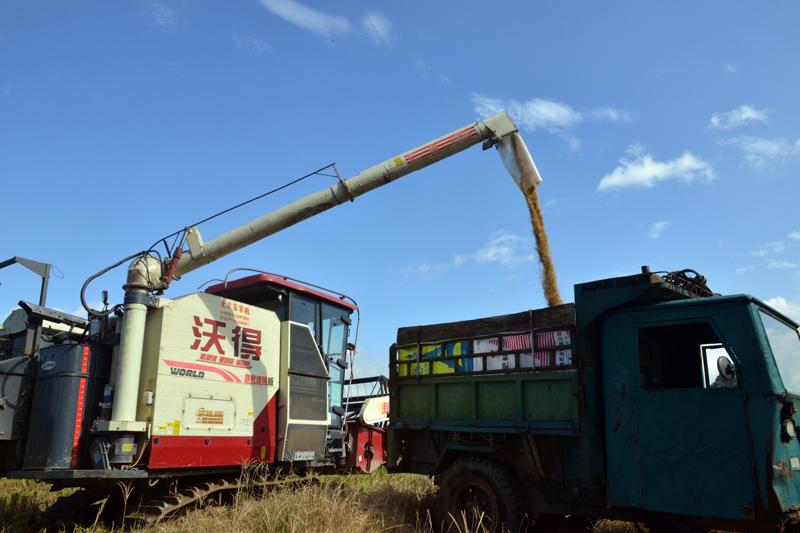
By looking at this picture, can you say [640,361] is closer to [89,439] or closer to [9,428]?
[89,439]

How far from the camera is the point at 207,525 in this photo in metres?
6.03

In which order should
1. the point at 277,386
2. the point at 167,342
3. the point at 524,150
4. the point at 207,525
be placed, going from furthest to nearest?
the point at 524,150
the point at 277,386
the point at 167,342
the point at 207,525

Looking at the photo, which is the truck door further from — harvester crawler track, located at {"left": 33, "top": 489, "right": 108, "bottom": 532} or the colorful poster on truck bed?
harvester crawler track, located at {"left": 33, "top": 489, "right": 108, "bottom": 532}

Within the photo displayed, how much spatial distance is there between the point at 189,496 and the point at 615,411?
513 cm

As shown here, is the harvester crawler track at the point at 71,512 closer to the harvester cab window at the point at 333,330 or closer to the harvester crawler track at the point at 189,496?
the harvester crawler track at the point at 189,496

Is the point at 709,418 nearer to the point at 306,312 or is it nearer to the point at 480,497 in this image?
the point at 480,497

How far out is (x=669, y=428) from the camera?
559cm

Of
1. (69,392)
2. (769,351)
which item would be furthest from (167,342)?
(769,351)

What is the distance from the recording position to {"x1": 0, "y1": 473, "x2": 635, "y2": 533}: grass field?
19.1 feet

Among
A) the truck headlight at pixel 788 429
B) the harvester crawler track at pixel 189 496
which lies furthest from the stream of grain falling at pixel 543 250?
the harvester crawler track at pixel 189 496

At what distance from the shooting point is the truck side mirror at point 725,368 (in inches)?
214

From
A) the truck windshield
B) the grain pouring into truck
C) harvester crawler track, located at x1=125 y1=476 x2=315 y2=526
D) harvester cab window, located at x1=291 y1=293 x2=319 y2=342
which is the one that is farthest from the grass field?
the grain pouring into truck

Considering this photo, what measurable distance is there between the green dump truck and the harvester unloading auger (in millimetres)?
1836

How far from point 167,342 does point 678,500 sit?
5696 mm
